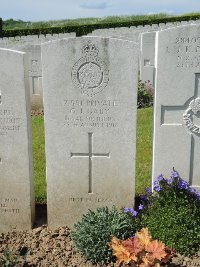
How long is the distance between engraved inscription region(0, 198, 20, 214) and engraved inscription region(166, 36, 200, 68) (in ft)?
8.01

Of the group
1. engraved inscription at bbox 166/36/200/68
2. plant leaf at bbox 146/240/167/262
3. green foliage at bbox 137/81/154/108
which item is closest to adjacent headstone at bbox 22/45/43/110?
green foliage at bbox 137/81/154/108

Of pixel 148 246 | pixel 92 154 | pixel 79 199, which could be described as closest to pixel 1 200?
pixel 79 199

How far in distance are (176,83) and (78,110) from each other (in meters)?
1.13

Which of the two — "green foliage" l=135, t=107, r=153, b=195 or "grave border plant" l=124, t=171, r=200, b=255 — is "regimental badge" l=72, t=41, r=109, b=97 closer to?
"grave border plant" l=124, t=171, r=200, b=255

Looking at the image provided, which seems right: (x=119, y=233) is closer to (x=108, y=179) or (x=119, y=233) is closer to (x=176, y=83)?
(x=108, y=179)

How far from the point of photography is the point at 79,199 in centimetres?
465

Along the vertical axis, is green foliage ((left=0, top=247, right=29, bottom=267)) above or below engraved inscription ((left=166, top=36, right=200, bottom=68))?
below

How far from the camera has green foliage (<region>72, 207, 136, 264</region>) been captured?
3.95 metres

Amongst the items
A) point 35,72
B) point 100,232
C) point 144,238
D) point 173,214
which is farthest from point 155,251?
point 35,72

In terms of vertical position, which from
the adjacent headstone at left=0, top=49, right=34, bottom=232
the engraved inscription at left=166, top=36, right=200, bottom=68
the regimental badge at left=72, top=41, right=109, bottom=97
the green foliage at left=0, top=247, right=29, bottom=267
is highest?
the engraved inscription at left=166, top=36, right=200, bottom=68

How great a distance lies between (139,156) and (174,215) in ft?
9.09

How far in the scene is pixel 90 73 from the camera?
4.21 metres

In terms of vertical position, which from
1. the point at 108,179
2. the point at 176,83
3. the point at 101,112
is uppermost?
the point at 176,83

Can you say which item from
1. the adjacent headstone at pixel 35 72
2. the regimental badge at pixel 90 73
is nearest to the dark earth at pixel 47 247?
the regimental badge at pixel 90 73
